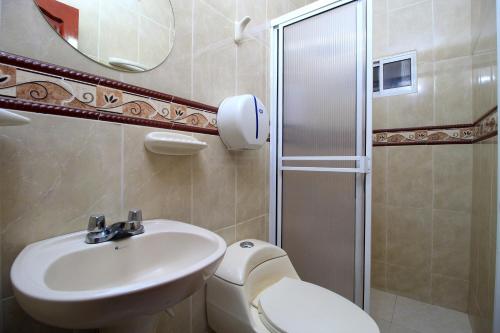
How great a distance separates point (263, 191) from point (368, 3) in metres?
1.10

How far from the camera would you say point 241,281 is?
37.6 inches

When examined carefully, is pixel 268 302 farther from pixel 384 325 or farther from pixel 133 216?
pixel 384 325

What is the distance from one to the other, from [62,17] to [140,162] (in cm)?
47

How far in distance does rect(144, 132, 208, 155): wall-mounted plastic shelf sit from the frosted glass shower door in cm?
66

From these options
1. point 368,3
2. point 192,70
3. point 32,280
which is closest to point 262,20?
point 368,3

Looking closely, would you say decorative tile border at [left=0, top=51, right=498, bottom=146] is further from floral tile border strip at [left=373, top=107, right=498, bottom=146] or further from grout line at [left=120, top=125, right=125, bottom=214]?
floral tile border strip at [left=373, top=107, right=498, bottom=146]

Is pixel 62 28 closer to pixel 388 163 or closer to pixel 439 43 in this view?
pixel 388 163

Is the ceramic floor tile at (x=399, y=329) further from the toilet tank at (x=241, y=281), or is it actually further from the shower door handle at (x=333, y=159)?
the shower door handle at (x=333, y=159)

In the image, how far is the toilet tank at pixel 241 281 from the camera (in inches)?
36.8

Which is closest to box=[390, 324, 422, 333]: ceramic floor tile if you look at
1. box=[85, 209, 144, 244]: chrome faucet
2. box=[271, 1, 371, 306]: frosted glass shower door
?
box=[271, 1, 371, 306]: frosted glass shower door

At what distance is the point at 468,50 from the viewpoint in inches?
62.4

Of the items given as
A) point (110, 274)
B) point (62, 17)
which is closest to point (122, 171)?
point (110, 274)

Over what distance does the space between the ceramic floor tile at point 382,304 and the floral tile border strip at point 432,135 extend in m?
1.20

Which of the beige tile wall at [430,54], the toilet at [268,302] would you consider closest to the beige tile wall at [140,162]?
the toilet at [268,302]
